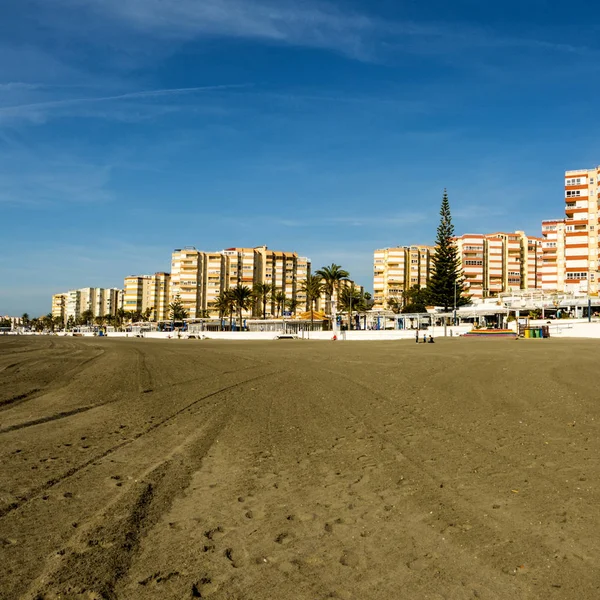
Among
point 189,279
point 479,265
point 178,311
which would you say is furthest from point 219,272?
point 479,265

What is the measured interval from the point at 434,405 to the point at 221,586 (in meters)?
8.28

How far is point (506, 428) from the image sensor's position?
8.78 meters

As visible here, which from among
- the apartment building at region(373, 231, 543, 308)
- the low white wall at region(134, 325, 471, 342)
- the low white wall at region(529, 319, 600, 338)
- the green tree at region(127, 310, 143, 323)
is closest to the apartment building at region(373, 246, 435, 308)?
the apartment building at region(373, 231, 543, 308)

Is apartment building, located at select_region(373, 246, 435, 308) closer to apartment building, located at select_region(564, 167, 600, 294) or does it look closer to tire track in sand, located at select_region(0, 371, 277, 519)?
apartment building, located at select_region(564, 167, 600, 294)

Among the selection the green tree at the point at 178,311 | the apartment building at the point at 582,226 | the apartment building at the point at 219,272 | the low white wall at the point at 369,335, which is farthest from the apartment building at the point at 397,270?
the low white wall at the point at 369,335

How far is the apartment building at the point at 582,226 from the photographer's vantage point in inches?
3499

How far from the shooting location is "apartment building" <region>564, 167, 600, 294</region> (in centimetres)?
8888

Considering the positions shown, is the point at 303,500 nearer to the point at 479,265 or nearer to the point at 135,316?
the point at 479,265

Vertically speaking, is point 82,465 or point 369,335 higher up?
point 82,465

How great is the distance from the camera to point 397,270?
161m

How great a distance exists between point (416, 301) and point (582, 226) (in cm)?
4442

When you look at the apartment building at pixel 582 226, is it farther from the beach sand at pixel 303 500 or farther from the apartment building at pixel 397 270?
the beach sand at pixel 303 500

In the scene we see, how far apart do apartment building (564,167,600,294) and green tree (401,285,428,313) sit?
2552 cm

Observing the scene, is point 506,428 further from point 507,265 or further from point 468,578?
point 507,265
